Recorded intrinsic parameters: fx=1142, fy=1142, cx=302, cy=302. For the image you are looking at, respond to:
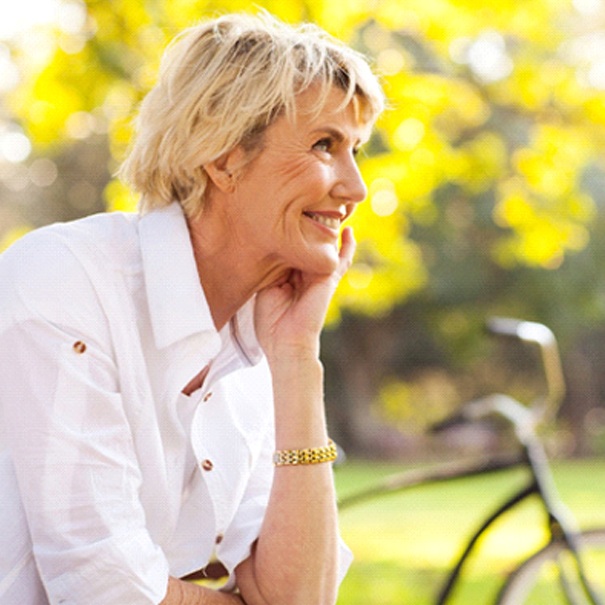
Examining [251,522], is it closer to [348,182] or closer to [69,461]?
[69,461]

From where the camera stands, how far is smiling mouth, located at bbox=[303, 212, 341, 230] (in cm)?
216

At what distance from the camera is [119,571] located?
1794mm

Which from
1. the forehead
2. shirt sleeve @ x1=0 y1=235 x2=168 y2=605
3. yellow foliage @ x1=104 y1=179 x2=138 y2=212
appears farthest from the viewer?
yellow foliage @ x1=104 y1=179 x2=138 y2=212

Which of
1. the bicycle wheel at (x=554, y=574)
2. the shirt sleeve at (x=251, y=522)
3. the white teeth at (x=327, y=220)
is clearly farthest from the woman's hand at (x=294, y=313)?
the bicycle wheel at (x=554, y=574)

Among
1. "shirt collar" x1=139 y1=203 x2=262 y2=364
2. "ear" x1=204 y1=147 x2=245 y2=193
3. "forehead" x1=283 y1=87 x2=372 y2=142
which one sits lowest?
"shirt collar" x1=139 y1=203 x2=262 y2=364

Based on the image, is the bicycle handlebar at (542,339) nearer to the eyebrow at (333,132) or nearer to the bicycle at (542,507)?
the bicycle at (542,507)

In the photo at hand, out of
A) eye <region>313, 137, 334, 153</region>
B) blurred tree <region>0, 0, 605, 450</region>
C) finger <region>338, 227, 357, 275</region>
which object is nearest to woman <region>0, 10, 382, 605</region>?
eye <region>313, 137, 334, 153</region>

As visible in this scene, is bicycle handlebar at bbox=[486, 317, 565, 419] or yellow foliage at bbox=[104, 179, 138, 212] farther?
yellow foliage at bbox=[104, 179, 138, 212]

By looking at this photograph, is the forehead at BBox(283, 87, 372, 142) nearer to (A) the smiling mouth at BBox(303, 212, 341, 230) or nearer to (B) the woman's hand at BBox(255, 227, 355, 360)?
(A) the smiling mouth at BBox(303, 212, 341, 230)

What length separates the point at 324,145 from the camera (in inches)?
84.3

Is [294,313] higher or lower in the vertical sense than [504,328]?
higher

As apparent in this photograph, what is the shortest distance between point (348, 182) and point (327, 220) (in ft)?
0.27

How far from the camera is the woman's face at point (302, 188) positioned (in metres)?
2.10

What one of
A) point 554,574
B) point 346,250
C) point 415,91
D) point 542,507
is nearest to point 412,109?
point 415,91
